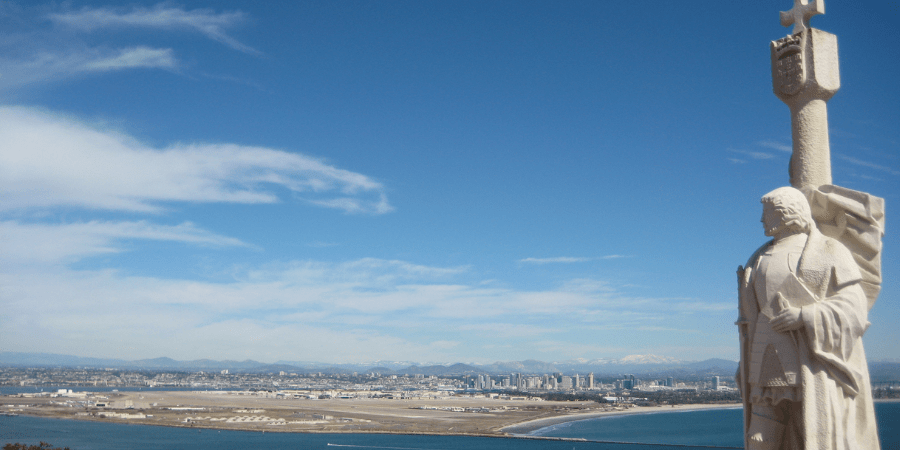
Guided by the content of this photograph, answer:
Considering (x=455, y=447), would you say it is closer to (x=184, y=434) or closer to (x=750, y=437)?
(x=184, y=434)

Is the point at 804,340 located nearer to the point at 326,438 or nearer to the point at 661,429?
the point at 326,438

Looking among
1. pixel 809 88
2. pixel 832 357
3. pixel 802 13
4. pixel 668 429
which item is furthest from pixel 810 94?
pixel 668 429

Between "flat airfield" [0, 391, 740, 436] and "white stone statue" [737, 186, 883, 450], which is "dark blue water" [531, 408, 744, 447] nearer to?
"flat airfield" [0, 391, 740, 436]

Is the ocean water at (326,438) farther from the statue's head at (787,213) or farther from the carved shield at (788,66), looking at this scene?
the statue's head at (787,213)

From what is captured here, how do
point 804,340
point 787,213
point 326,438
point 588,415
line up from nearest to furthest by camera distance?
point 804,340
point 787,213
point 326,438
point 588,415

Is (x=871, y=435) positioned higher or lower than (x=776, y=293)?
lower

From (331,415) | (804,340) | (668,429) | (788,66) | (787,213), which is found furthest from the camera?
(331,415)

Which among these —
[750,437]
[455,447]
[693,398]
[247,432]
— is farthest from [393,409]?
[750,437]

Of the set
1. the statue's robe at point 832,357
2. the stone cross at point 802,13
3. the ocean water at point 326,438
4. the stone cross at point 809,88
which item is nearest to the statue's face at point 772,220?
the statue's robe at point 832,357
